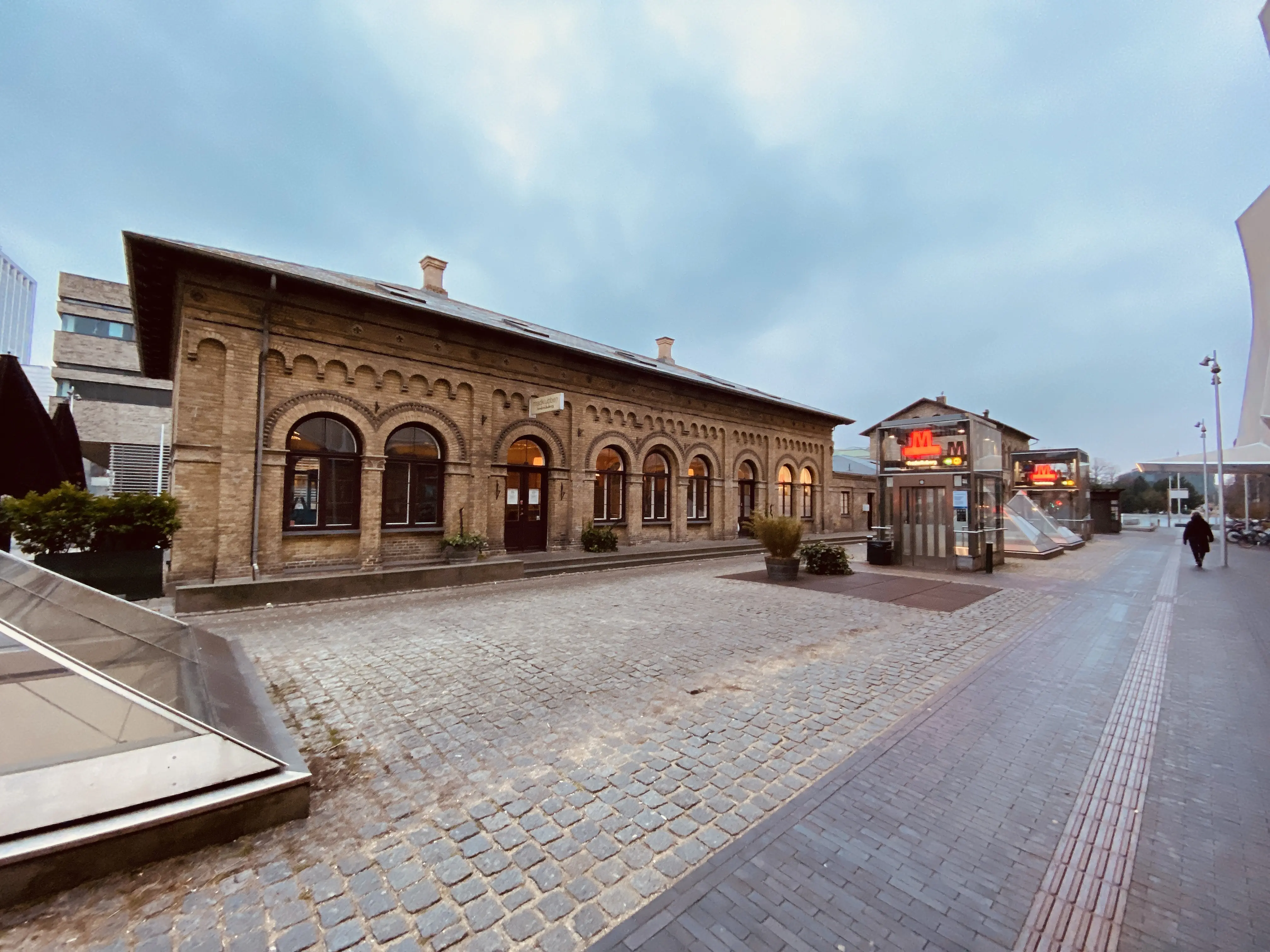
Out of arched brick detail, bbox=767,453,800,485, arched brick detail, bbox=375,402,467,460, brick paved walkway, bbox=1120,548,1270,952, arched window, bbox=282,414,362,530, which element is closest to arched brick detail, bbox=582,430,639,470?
arched brick detail, bbox=375,402,467,460

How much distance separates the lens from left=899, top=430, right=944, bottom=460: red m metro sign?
1432cm

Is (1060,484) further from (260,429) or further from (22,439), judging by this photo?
(22,439)

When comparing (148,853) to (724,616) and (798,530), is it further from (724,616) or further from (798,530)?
(798,530)

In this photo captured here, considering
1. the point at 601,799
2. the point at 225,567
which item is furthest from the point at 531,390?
the point at 601,799

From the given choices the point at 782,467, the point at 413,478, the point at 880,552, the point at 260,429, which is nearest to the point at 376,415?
the point at 413,478

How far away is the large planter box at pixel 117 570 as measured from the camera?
24.3 feet

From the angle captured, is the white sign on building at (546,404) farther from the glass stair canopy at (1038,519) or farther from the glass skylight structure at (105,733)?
the glass stair canopy at (1038,519)

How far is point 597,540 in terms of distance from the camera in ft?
48.0

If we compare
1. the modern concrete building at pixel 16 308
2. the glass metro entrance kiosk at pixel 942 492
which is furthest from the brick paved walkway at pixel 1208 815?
the modern concrete building at pixel 16 308

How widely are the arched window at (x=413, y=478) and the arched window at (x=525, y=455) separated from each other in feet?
6.28

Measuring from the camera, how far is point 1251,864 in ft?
8.68

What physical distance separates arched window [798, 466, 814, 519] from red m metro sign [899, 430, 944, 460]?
817 cm

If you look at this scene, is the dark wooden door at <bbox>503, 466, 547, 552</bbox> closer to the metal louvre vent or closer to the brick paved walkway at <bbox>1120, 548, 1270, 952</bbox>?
the brick paved walkway at <bbox>1120, 548, 1270, 952</bbox>

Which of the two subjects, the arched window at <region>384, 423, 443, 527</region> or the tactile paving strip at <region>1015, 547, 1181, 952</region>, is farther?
the arched window at <region>384, 423, 443, 527</region>
